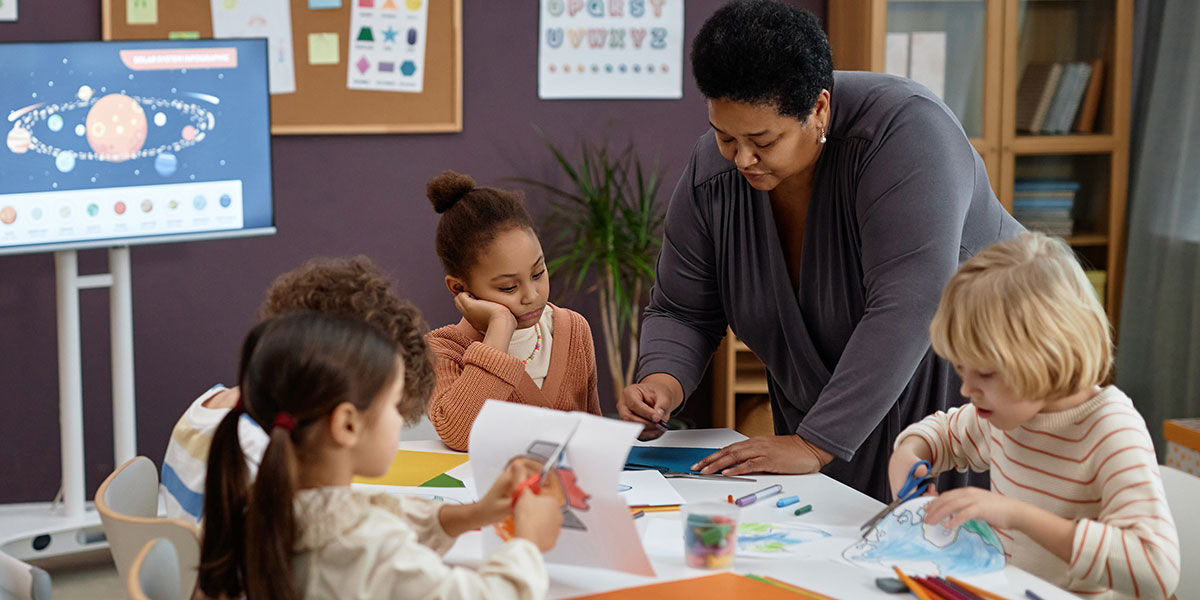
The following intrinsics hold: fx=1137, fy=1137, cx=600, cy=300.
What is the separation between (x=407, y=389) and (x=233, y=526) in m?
0.25

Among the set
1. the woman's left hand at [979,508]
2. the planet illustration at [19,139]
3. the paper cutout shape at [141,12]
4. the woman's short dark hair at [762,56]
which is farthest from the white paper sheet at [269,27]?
the woman's left hand at [979,508]

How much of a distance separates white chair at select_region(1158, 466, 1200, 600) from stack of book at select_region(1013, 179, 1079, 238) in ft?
7.62

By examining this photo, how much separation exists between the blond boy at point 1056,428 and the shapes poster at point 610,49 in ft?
8.49

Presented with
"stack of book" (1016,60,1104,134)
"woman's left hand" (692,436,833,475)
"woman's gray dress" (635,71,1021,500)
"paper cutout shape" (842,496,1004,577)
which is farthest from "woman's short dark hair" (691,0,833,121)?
"stack of book" (1016,60,1104,134)

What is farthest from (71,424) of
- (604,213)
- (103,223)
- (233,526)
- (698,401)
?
(233,526)

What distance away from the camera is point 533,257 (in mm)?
2049

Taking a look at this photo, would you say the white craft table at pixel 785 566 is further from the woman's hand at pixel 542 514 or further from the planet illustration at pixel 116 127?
the planet illustration at pixel 116 127

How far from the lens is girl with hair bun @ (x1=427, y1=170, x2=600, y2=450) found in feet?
6.24

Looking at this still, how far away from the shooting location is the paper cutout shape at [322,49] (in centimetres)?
362

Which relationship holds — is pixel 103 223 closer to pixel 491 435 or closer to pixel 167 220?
pixel 167 220

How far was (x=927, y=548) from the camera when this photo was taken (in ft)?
4.36

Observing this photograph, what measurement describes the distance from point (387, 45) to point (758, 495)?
2.52 metres

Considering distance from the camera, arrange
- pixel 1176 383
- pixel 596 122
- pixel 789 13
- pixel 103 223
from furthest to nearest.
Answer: pixel 596 122, pixel 1176 383, pixel 103 223, pixel 789 13

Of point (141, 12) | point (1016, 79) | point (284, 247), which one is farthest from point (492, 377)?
point (1016, 79)
